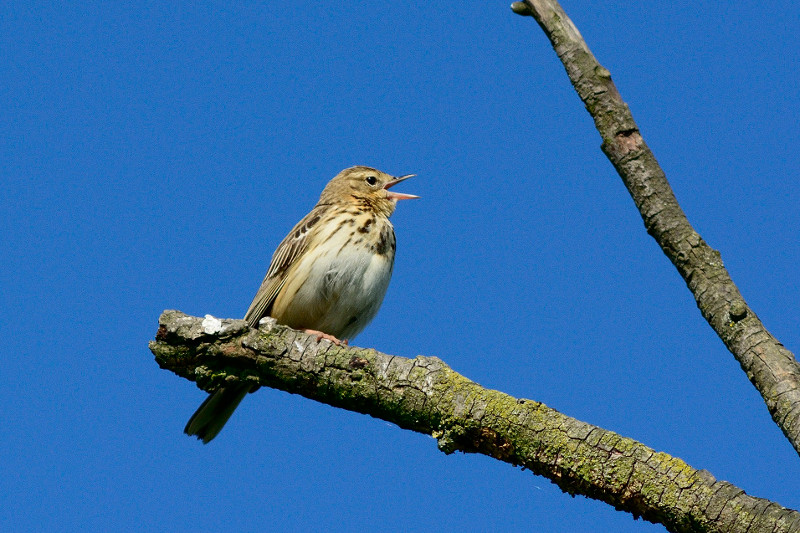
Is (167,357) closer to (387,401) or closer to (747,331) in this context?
(387,401)

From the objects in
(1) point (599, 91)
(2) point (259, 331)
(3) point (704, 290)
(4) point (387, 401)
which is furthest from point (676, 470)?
(2) point (259, 331)

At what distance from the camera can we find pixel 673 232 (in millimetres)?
4395

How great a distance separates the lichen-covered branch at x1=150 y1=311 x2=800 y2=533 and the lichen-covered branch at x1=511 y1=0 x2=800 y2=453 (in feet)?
1.79

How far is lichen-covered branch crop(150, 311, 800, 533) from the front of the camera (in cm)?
399

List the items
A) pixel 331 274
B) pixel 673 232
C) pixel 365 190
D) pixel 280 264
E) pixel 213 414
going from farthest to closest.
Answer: pixel 365 190 → pixel 280 264 → pixel 331 274 → pixel 213 414 → pixel 673 232

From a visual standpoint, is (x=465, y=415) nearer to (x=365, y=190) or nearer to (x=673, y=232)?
(x=673, y=232)

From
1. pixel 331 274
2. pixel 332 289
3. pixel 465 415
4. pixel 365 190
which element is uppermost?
pixel 365 190

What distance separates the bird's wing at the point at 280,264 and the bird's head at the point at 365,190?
1.69 ft

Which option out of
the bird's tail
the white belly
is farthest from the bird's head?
the bird's tail

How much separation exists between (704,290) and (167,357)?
3.25 meters

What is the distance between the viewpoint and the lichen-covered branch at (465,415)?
3994 millimetres

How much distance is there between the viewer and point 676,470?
4.05m

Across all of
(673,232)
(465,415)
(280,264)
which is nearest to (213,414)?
(280,264)

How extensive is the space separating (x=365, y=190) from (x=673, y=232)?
505 cm
